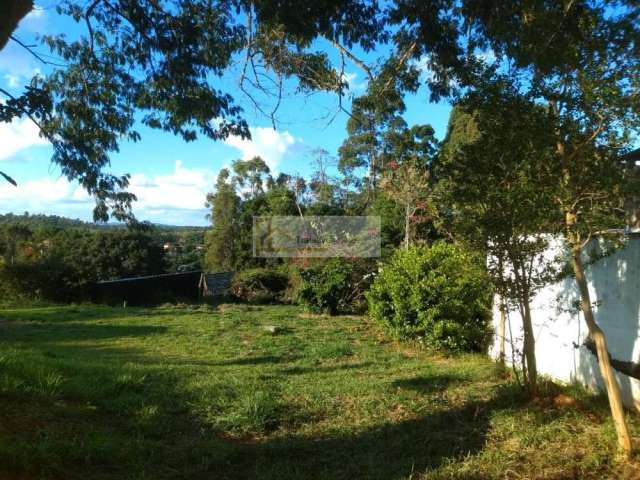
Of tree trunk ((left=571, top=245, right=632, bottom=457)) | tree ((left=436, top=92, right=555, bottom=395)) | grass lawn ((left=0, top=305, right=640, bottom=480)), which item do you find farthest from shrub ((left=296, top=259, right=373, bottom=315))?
tree trunk ((left=571, top=245, right=632, bottom=457))

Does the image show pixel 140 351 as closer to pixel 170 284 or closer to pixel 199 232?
pixel 170 284

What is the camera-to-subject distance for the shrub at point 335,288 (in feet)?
46.0

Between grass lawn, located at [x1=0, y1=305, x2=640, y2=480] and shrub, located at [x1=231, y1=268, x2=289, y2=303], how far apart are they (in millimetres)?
11794

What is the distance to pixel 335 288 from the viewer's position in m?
14.0

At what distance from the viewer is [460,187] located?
434cm

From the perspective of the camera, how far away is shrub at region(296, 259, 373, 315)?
46.0 ft

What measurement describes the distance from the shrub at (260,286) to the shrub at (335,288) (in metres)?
5.04

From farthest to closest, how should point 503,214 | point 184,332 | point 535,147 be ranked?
point 184,332, point 503,214, point 535,147

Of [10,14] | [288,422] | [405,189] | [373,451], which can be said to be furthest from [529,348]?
[405,189]

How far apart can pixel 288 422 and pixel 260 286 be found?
15250 mm

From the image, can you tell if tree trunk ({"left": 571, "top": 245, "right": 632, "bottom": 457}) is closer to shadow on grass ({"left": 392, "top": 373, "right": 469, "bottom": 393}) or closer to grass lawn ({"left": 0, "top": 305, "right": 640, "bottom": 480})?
grass lawn ({"left": 0, "top": 305, "right": 640, "bottom": 480})

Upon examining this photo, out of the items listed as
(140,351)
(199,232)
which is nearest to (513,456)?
(140,351)

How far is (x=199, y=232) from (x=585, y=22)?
30004mm

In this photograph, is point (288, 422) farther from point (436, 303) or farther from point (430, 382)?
point (436, 303)
